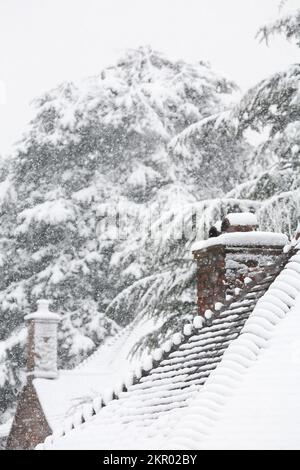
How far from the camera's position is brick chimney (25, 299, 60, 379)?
2225 centimetres

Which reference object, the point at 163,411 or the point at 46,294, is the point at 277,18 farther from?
the point at 46,294

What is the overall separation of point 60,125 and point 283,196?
16156mm

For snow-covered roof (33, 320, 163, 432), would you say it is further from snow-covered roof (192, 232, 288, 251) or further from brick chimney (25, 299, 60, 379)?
snow-covered roof (192, 232, 288, 251)

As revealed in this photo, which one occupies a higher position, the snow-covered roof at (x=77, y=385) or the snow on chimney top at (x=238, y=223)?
the snow on chimney top at (x=238, y=223)

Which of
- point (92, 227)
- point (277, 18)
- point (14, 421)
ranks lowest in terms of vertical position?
point (14, 421)

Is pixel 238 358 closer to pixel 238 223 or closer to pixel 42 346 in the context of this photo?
pixel 238 223

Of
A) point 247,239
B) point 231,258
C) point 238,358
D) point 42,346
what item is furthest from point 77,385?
point 238,358

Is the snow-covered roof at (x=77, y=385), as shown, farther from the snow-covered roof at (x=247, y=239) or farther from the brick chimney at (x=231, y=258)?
the snow-covered roof at (x=247, y=239)

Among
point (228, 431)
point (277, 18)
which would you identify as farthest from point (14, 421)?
point (228, 431)

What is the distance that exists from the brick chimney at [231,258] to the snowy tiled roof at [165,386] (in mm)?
790

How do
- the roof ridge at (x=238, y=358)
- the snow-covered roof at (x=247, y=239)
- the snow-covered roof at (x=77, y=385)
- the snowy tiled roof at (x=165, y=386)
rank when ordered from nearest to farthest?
Answer: the roof ridge at (x=238, y=358) → the snowy tiled roof at (x=165, y=386) → the snow-covered roof at (x=247, y=239) → the snow-covered roof at (x=77, y=385)

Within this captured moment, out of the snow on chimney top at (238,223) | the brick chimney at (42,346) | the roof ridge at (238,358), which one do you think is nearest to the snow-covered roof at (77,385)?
the brick chimney at (42,346)

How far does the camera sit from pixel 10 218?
3284 centimetres

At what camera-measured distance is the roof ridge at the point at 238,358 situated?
8719mm
